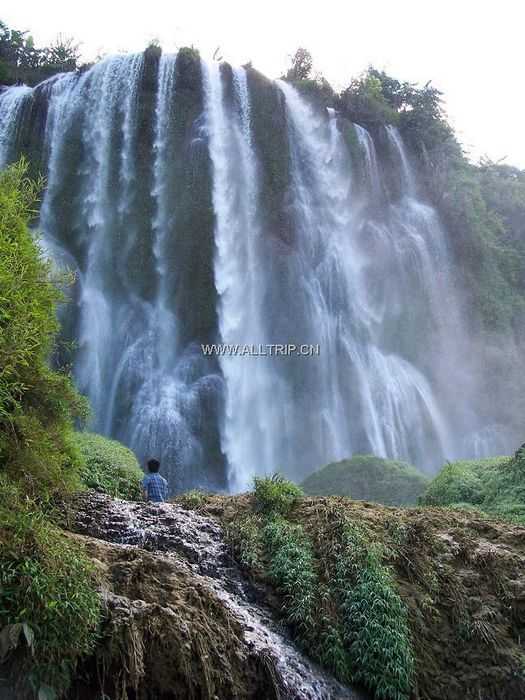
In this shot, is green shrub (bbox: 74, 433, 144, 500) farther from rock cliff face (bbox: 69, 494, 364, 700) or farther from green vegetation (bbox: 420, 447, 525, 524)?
green vegetation (bbox: 420, 447, 525, 524)

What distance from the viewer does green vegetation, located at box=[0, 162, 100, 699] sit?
13.3ft

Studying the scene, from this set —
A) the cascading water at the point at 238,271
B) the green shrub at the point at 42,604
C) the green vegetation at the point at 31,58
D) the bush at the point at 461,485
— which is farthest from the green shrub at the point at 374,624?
the green vegetation at the point at 31,58

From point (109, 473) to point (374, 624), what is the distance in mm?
4249

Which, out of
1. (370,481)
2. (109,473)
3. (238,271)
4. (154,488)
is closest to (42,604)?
(154,488)

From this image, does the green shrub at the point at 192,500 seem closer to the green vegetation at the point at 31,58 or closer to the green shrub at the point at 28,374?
the green shrub at the point at 28,374

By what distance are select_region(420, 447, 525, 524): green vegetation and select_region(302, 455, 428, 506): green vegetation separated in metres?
3.04

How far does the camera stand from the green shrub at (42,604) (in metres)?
4.00

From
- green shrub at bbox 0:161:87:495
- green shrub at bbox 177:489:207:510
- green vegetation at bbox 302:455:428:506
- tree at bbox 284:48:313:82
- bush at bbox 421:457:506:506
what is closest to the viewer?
green shrub at bbox 0:161:87:495

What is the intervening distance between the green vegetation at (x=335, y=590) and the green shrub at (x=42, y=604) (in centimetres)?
202

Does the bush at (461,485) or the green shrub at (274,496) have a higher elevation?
the bush at (461,485)

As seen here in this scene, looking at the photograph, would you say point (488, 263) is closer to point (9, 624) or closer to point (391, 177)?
point (391, 177)

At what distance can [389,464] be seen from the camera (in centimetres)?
1560

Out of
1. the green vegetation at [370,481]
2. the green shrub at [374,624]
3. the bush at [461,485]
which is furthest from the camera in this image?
the green vegetation at [370,481]

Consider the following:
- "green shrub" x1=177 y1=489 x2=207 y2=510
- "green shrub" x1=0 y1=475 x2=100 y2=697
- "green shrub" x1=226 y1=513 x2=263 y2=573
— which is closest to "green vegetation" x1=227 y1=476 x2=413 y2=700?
"green shrub" x1=226 y1=513 x2=263 y2=573
